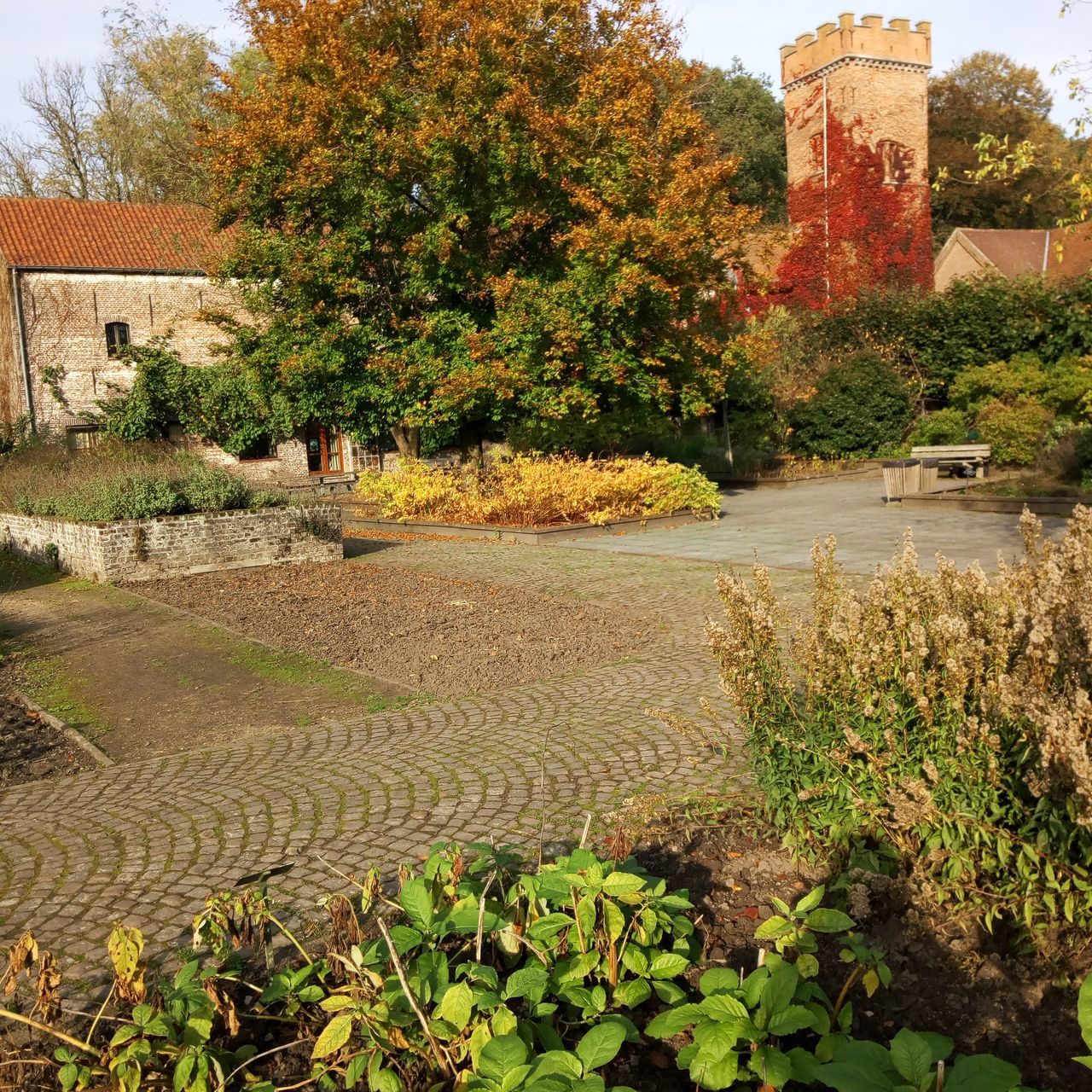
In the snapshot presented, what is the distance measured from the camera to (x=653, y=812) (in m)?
4.46

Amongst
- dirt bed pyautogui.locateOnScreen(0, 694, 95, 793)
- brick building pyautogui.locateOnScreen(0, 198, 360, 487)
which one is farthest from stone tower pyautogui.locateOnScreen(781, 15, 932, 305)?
dirt bed pyautogui.locateOnScreen(0, 694, 95, 793)

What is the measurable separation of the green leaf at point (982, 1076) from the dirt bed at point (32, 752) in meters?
5.16

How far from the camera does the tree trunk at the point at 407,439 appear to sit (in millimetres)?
22719

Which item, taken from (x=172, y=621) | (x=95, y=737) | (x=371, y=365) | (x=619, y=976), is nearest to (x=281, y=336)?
(x=371, y=365)

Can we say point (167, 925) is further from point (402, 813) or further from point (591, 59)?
point (591, 59)

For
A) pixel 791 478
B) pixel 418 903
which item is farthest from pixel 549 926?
pixel 791 478

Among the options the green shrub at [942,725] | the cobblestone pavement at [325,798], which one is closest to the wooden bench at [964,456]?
the cobblestone pavement at [325,798]

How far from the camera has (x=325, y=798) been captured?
5152mm

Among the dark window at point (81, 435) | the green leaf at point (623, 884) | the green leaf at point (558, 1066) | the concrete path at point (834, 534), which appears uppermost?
the dark window at point (81, 435)

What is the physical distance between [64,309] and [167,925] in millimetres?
31642

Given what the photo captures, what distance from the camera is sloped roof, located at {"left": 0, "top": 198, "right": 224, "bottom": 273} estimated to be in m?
30.7

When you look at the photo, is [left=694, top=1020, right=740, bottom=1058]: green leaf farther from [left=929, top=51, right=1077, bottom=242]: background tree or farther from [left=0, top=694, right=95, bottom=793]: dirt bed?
[left=929, top=51, right=1077, bottom=242]: background tree

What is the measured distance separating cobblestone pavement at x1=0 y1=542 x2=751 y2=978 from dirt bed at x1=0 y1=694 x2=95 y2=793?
0.22 meters

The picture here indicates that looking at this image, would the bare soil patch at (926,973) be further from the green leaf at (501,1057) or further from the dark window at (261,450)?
the dark window at (261,450)
